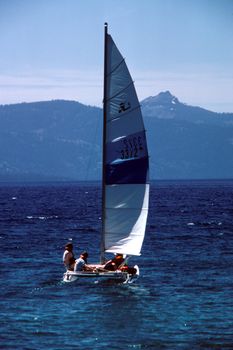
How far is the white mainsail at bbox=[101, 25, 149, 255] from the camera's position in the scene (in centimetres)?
4166

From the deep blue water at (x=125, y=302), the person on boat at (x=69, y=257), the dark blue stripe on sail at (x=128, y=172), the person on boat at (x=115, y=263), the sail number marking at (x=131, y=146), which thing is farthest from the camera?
the person on boat at (x=69, y=257)

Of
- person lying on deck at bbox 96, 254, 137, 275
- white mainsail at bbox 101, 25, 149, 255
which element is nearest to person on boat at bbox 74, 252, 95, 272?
person lying on deck at bbox 96, 254, 137, 275

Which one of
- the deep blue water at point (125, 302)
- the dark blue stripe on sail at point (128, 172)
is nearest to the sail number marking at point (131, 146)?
the dark blue stripe on sail at point (128, 172)

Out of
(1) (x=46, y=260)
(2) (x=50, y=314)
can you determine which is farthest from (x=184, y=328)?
(1) (x=46, y=260)

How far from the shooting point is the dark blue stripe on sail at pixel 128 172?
42.3 meters

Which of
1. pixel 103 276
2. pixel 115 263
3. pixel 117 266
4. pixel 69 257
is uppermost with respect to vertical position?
pixel 69 257

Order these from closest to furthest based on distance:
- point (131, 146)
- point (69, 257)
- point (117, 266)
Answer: point (131, 146), point (117, 266), point (69, 257)

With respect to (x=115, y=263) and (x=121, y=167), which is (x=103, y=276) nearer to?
(x=115, y=263)

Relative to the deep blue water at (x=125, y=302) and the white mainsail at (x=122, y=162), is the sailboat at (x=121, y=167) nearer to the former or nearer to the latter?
the white mainsail at (x=122, y=162)

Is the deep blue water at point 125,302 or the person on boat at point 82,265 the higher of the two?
the person on boat at point 82,265

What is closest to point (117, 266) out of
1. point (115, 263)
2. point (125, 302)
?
point (115, 263)

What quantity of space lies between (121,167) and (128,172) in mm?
484

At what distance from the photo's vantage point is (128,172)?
42.5m

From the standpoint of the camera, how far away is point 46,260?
181ft
